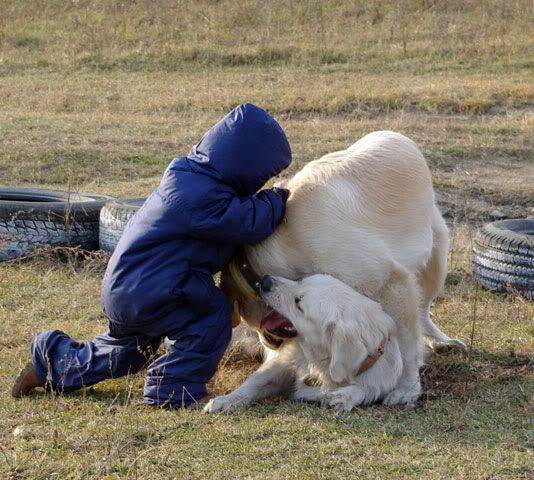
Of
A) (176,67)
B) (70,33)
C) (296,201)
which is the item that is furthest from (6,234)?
(70,33)

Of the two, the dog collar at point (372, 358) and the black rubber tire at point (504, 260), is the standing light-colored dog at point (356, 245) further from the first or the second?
the black rubber tire at point (504, 260)

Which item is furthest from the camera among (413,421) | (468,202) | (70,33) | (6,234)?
(70,33)

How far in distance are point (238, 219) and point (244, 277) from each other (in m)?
0.51

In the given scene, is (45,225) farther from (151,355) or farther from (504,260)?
(504,260)

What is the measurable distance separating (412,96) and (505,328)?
24.8ft

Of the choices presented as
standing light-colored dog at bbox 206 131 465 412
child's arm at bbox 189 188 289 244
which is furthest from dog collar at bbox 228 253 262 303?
child's arm at bbox 189 188 289 244

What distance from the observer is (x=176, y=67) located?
51.8 ft

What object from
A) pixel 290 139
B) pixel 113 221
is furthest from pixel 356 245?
pixel 290 139

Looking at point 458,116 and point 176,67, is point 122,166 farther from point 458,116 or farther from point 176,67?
point 176,67

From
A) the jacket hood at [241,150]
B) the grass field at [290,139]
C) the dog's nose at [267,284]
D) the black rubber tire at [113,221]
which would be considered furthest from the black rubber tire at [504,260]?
the black rubber tire at [113,221]

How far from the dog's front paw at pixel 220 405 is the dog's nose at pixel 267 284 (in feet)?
1.76

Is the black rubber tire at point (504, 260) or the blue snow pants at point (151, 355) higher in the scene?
the blue snow pants at point (151, 355)

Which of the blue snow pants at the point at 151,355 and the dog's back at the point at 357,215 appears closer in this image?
the blue snow pants at the point at 151,355

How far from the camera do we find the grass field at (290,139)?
3918 millimetres
